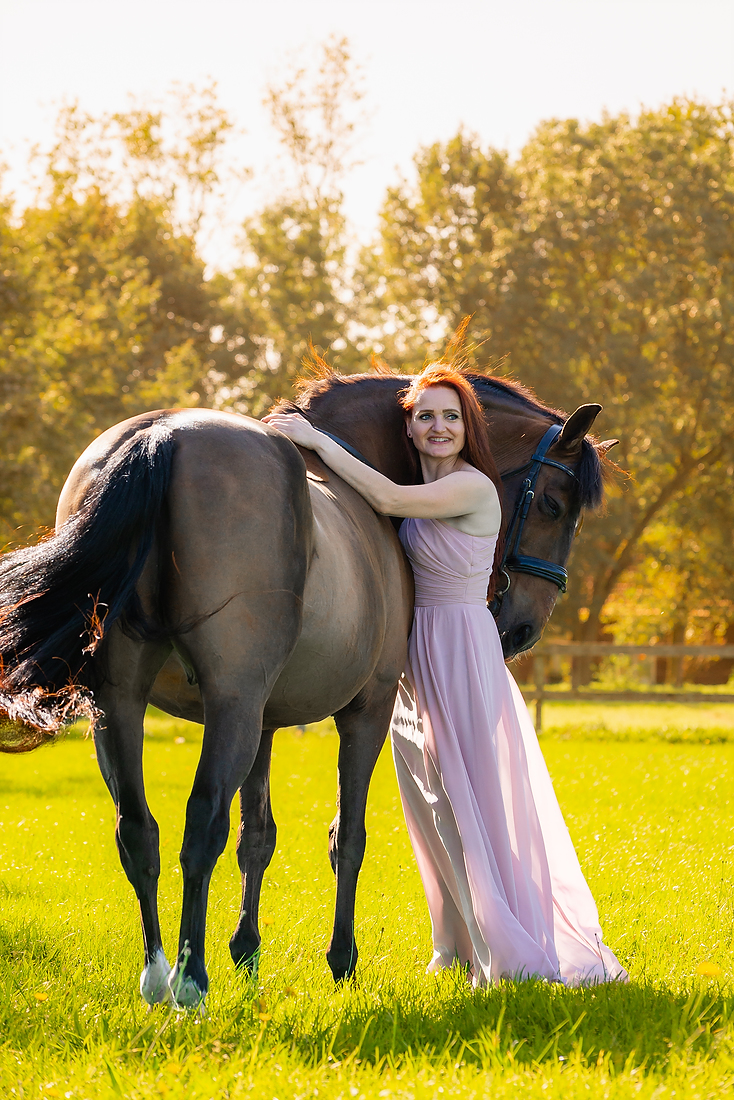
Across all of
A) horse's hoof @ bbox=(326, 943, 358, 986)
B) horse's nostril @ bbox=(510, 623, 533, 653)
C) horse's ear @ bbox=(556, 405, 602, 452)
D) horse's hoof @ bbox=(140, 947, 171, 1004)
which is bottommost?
horse's hoof @ bbox=(326, 943, 358, 986)

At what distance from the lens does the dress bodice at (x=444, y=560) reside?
4137 mm

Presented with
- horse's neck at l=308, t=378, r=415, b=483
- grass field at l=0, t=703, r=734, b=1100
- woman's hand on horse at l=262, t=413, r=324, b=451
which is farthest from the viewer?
horse's neck at l=308, t=378, r=415, b=483

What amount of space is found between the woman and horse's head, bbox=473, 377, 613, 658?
0.27m

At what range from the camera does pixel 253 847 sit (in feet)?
13.0

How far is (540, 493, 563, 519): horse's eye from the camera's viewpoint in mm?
4594

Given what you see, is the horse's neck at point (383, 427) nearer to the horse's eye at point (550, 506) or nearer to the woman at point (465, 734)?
the woman at point (465, 734)

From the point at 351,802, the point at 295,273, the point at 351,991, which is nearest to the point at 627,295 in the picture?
→ the point at 295,273

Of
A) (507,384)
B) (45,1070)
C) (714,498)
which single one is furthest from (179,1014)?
(714,498)

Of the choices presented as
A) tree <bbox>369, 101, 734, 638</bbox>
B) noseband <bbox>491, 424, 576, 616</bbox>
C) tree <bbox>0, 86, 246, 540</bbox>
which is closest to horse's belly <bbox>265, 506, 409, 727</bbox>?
noseband <bbox>491, 424, 576, 616</bbox>

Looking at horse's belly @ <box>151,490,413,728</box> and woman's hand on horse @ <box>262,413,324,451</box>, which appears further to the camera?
woman's hand on horse @ <box>262,413,324,451</box>

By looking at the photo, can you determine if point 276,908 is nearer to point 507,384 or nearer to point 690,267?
point 507,384

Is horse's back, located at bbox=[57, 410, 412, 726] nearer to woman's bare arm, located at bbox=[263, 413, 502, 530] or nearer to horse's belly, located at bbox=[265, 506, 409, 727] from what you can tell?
horse's belly, located at bbox=[265, 506, 409, 727]

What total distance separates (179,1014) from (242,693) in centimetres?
92

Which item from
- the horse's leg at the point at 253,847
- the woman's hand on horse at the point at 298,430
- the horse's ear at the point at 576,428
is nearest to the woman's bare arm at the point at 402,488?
the woman's hand on horse at the point at 298,430
